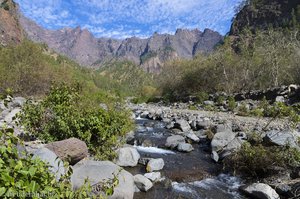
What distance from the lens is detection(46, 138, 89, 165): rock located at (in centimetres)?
946

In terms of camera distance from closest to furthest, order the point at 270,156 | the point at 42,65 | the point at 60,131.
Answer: the point at 270,156
the point at 60,131
the point at 42,65

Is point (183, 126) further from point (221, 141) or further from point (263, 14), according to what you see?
point (263, 14)

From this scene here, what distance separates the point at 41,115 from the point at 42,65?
2663 cm

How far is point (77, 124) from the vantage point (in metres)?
11.5

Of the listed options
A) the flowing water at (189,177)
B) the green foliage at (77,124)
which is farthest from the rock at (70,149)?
the flowing water at (189,177)

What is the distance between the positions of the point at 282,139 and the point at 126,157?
21.2 feet

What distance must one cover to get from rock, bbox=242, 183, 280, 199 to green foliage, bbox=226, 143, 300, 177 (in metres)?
1.57

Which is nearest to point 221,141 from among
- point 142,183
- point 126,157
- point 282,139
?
point 282,139

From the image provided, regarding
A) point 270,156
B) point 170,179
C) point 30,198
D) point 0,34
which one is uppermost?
point 0,34

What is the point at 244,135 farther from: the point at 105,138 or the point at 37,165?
the point at 37,165

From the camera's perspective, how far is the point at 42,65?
36.9 meters

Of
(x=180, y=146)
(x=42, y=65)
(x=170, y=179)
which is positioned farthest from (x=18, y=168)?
(x=42, y=65)

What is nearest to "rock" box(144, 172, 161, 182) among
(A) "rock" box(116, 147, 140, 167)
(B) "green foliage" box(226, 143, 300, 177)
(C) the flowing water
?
(C) the flowing water

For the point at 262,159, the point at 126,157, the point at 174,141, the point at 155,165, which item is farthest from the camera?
the point at 174,141
